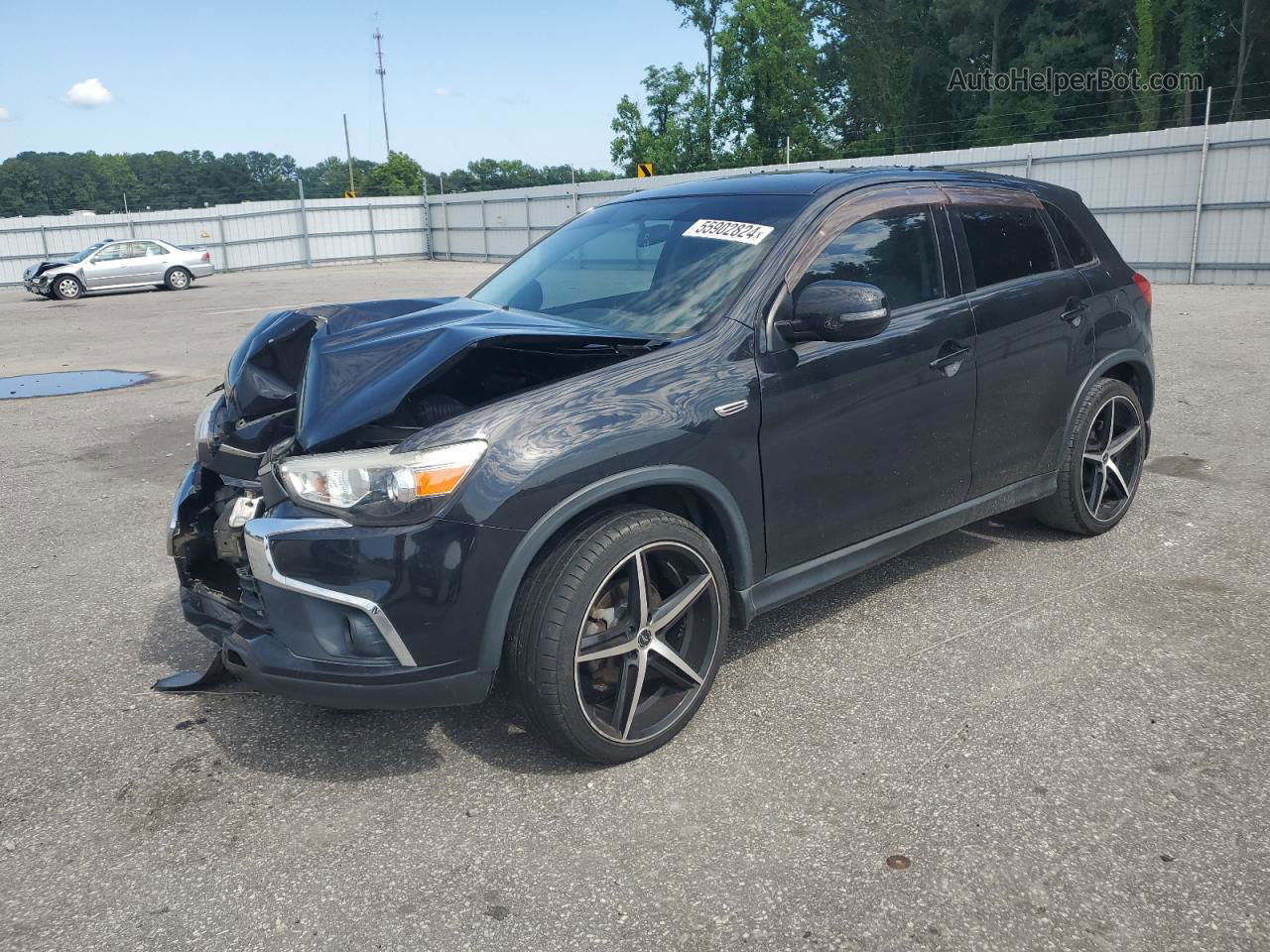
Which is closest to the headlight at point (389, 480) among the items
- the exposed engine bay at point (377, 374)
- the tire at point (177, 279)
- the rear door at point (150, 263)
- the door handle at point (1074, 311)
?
the exposed engine bay at point (377, 374)

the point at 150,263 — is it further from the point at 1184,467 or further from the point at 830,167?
the point at 1184,467

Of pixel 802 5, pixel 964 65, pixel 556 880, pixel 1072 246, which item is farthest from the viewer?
pixel 802 5

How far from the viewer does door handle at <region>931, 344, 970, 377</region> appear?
3969mm

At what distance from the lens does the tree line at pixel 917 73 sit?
131 feet

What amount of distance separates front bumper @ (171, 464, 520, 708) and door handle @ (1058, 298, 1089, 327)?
303 cm

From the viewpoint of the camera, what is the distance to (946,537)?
5.18 metres

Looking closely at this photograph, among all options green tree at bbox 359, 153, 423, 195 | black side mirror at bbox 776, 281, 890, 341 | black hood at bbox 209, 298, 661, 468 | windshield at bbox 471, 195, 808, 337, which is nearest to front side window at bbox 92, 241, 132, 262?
windshield at bbox 471, 195, 808, 337

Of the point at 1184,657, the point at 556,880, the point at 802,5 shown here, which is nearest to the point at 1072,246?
the point at 1184,657

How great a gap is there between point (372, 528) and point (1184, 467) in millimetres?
5499

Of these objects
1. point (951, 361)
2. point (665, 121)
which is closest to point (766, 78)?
point (665, 121)

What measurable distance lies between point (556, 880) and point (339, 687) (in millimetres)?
797

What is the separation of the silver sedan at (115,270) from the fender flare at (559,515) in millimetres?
26795

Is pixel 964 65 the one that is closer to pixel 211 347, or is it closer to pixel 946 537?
pixel 211 347

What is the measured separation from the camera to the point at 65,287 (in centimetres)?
2545
